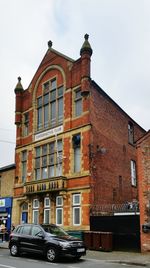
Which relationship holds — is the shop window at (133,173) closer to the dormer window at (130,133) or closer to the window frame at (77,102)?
the dormer window at (130,133)

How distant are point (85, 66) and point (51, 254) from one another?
578 inches

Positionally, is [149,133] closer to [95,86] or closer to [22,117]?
[95,86]

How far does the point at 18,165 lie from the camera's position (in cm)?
3155

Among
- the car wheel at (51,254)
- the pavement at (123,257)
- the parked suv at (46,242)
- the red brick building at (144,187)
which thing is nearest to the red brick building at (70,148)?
the red brick building at (144,187)

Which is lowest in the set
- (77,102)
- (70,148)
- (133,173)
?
(133,173)

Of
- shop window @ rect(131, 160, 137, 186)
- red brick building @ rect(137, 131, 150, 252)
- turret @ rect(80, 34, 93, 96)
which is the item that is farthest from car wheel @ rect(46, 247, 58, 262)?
shop window @ rect(131, 160, 137, 186)

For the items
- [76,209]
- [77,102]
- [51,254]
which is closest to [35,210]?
[76,209]

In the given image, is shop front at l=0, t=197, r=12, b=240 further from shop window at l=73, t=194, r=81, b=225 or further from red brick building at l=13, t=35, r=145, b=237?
shop window at l=73, t=194, r=81, b=225

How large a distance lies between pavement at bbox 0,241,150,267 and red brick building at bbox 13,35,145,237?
3.88 metres

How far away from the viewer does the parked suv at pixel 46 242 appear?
16.5 meters

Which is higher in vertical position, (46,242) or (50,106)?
(50,106)

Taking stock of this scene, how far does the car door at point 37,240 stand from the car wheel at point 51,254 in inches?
17.7

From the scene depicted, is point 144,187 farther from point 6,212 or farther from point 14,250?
point 6,212

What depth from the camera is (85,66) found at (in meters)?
26.5
